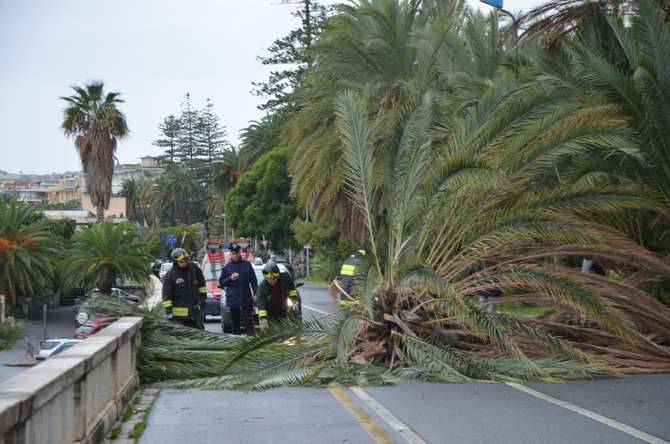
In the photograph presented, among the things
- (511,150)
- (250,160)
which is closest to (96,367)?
(511,150)

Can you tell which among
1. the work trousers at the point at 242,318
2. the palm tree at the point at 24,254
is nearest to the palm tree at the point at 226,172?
the palm tree at the point at 24,254

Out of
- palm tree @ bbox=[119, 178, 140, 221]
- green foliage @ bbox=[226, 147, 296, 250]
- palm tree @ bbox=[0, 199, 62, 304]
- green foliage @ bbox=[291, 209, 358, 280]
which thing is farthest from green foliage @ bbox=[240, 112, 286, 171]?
palm tree @ bbox=[119, 178, 140, 221]

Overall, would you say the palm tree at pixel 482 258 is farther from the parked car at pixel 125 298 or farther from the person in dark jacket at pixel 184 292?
the person in dark jacket at pixel 184 292

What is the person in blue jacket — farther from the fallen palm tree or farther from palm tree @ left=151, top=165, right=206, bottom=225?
palm tree @ left=151, top=165, right=206, bottom=225

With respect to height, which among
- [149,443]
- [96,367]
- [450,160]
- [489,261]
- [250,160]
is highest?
[250,160]

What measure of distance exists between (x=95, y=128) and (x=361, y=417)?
44004 millimetres

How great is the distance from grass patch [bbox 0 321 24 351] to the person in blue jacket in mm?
24550

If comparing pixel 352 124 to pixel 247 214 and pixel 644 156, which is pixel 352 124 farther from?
pixel 247 214

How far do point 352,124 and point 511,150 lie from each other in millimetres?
2184

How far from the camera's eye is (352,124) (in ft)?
44.6

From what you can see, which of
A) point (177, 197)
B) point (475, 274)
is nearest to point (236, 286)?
point (475, 274)

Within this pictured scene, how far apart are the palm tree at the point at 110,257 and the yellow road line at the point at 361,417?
88.2 ft

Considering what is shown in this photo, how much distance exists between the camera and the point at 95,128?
5119 centimetres

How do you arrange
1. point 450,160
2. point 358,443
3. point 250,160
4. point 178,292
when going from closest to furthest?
point 358,443 → point 450,160 → point 178,292 → point 250,160
